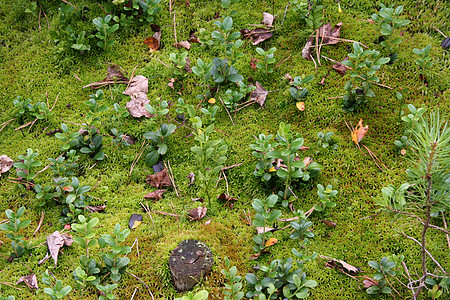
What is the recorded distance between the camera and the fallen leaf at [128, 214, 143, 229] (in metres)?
3.88

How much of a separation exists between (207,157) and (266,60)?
1.46 metres

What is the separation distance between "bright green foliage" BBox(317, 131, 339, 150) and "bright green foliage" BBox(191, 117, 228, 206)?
39.7 inches

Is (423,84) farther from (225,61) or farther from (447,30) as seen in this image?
(225,61)

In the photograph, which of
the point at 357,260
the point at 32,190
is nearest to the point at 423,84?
the point at 357,260

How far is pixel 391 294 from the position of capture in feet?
11.1

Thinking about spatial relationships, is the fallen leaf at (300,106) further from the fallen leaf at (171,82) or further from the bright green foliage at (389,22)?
the fallen leaf at (171,82)

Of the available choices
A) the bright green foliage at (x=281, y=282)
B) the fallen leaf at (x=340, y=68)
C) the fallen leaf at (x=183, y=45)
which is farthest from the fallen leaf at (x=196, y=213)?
the fallen leaf at (x=340, y=68)

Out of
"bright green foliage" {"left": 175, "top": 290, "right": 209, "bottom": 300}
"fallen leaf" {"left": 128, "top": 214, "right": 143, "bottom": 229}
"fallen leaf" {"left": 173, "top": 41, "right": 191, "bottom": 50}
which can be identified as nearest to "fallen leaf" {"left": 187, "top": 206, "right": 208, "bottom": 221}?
"fallen leaf" {"left": 128, "top": 214, "right": 143, "bottom": 229}

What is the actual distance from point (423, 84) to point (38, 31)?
4.79 metres

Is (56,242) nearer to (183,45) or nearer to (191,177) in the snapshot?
(191,177)

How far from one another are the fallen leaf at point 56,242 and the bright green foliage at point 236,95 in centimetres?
213

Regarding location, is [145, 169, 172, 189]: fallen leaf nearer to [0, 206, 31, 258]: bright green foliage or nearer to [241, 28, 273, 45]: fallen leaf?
[0, 206, 31, 258]: bright green foliage

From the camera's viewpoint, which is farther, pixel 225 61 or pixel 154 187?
pixel 225 61

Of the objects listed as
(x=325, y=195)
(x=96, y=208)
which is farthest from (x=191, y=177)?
(x=325, y=195)
